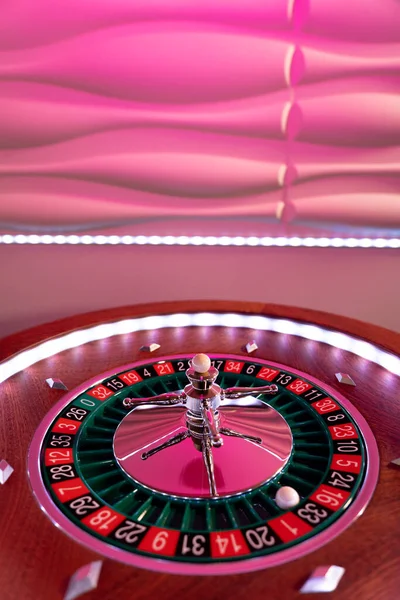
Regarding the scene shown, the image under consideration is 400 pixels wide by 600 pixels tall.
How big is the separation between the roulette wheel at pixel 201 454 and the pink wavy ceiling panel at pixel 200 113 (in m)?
0.95

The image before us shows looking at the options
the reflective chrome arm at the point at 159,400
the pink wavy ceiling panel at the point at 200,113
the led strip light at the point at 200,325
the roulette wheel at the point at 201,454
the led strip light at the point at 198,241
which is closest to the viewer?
the roulette wheel at the point at 201,454

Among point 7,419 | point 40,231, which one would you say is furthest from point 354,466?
point 40,231

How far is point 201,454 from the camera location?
1277 mm

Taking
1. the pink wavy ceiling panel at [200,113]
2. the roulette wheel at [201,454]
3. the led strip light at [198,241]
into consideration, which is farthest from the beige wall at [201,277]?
the roulette wheel at [201,454]

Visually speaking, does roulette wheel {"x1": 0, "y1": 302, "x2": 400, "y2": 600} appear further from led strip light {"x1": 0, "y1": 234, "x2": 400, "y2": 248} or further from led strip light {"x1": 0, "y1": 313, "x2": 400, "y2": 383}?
led strip light {"x1": 0, "y1": 234, "x2": 400, "y2": 248}

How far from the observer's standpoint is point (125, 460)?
4.15 feet

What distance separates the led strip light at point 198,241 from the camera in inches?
109

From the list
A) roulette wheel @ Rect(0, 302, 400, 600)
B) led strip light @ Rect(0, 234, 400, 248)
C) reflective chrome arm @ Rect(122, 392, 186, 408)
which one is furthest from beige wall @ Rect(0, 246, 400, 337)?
reflective chrome arm @ Rect(122, 392, 186, 408)

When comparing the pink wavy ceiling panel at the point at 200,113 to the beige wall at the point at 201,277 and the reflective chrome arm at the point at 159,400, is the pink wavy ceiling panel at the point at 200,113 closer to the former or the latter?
the beige wall at the point at 201,277

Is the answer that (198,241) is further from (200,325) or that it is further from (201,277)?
(200,325)

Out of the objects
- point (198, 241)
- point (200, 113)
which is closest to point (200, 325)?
point (198, 241)

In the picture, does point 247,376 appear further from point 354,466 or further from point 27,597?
point 27,597

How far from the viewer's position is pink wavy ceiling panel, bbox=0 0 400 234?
92.6 inches

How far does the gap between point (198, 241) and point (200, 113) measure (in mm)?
638
